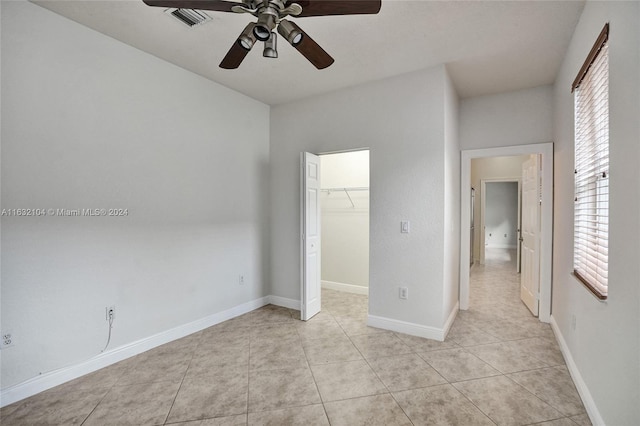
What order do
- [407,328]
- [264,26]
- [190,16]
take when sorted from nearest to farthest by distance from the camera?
1. [264,26]
2. [190,16]
3. [407,328]

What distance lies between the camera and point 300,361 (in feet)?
8.27

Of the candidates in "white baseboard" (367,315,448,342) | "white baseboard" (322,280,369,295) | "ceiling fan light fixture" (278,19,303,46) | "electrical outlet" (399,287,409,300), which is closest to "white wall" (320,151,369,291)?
"white baseboard" (322,280,369,295)

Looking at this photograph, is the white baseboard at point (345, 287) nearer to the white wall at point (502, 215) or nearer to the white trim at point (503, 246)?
the white trim at point (503, 246)

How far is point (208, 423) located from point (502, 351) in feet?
8.21

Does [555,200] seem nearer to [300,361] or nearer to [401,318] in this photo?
[401,318]

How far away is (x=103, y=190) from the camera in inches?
96.3

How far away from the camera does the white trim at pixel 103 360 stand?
2006 mm

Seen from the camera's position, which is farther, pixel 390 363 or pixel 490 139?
pixel 490 139

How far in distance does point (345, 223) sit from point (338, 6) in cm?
343

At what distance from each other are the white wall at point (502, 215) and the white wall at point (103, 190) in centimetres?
974

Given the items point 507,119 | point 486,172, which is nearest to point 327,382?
point 507,119

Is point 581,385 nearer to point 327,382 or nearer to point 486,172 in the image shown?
point 327,382

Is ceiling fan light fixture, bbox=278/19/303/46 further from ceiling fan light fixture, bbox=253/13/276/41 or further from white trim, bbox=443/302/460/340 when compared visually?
white trim, bbox=443/302/460/340

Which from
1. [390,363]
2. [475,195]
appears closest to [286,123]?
[390,363]
